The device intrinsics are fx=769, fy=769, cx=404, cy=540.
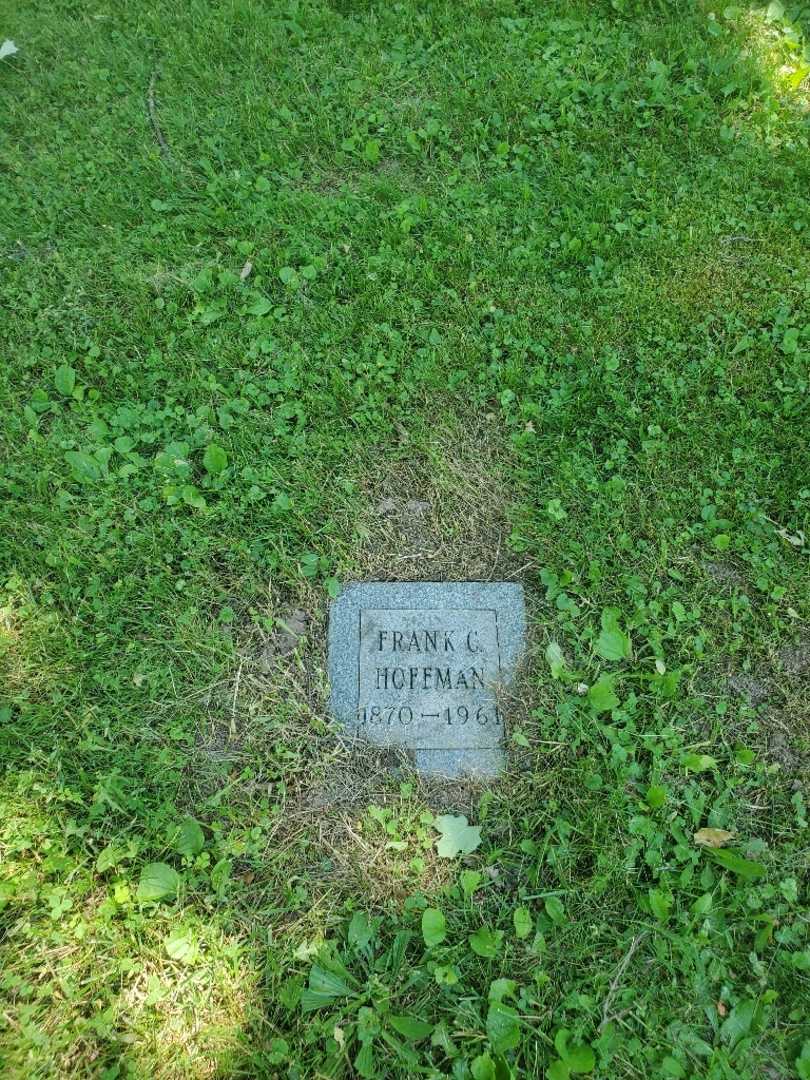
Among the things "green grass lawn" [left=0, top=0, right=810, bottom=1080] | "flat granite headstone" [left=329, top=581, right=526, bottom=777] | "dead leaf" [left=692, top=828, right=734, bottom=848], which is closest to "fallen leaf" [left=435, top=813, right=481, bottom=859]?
"green grass lawn" [left=0, top=0, right=810, bottom=1080]

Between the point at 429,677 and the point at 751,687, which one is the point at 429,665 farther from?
the point at 751,687

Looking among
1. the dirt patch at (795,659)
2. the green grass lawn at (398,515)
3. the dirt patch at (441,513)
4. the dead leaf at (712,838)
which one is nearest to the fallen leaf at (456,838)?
the green grass lawn at (398,515)

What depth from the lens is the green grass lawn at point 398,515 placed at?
6.96ft

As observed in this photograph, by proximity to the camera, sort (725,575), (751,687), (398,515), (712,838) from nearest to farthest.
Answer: (712,838), (751,687), (725,575), (398,515)

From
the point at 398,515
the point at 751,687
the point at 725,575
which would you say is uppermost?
the point at 398,515

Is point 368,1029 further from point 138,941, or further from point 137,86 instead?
point 137,86

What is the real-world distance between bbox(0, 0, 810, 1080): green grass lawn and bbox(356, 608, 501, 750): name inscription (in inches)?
5.2

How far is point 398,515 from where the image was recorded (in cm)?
283

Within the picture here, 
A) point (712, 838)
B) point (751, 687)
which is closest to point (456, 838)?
point (712, 838)

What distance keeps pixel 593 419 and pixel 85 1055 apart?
257 centimetres

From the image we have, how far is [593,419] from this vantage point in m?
2.94

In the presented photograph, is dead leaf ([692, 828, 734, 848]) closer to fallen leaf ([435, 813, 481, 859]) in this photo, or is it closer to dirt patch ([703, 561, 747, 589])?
fallen leaf ([435, 813, 481, 859])

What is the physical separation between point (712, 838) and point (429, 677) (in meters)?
0.97

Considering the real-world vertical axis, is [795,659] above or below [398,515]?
below
